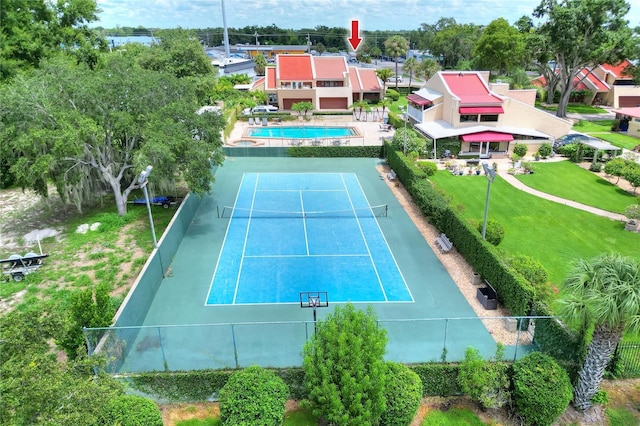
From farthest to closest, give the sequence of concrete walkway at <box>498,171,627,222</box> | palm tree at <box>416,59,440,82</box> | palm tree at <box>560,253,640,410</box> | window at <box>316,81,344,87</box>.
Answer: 1. palm tree at <box>416,59,440,82</box>
2. window at <box>316,81,344,87</box>
3. concrete walkway at <box>498,171,627,222</box>
4. palm tree at <box>560,253,640,410</box>

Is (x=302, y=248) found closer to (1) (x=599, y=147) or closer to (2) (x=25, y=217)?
(2) (x=25, y=217)

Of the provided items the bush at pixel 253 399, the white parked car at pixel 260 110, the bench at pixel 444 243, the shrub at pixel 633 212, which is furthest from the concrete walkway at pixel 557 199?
the white parked car at pixel 260 110

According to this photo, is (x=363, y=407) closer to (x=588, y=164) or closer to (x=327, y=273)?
(x=327, y=273)

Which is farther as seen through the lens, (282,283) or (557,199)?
(557,199)

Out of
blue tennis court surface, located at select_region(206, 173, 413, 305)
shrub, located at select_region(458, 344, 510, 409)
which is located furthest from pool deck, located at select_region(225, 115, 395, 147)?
shrub, located at select_region(458, 344, 510, 409)

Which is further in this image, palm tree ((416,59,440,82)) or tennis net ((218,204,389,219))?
palm tree ((416,59,440,82))

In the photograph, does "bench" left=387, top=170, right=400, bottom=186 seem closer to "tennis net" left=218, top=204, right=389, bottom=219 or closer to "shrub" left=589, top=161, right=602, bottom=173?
"tennis net" left=218, top=204, right=389, bottom=219

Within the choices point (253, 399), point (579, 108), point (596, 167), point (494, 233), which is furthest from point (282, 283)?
point (579, 108)

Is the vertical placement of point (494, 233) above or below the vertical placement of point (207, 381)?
above
